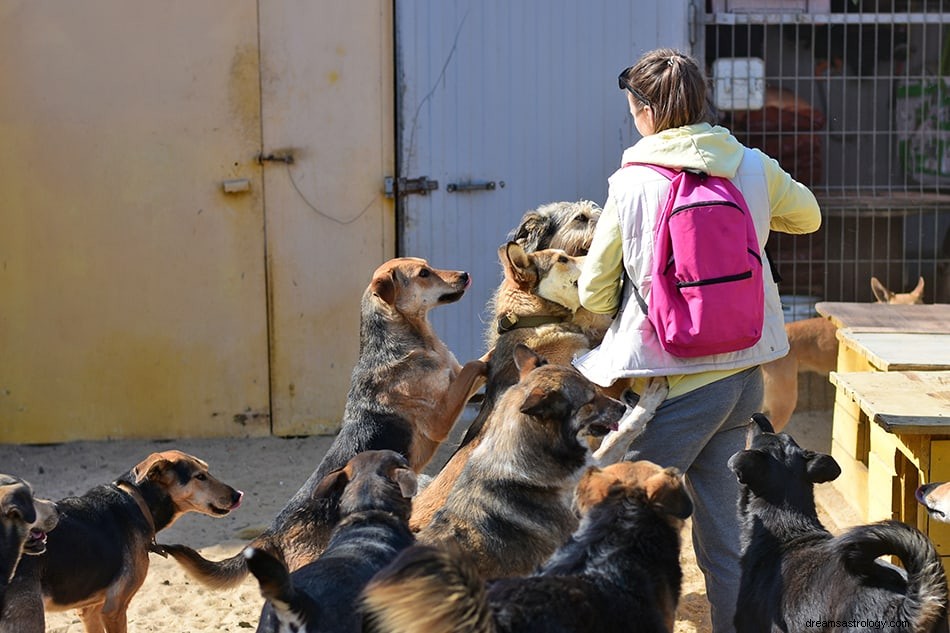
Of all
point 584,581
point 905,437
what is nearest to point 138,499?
point 584,581

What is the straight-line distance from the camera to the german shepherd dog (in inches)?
170

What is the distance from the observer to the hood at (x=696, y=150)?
423 centimetres

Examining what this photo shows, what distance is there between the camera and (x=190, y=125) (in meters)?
8.60

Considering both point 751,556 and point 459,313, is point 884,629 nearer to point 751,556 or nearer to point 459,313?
point 751,556

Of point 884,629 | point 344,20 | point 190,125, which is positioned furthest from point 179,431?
point 884,629

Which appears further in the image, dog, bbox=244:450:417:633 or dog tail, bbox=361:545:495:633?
dog, bbox=244:450:417:633

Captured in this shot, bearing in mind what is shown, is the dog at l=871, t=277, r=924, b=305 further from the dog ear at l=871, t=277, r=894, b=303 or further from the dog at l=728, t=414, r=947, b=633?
the dog at l=728, t=414, r=947, b=633

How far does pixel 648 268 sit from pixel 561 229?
1837 millimetres

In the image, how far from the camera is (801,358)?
27.7ft

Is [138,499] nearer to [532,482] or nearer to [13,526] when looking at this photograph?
[13,526]

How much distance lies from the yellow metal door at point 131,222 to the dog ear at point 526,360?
13.8 feet

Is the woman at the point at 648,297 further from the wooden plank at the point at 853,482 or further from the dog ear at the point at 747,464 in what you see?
the wooden plank at the point at 853,482

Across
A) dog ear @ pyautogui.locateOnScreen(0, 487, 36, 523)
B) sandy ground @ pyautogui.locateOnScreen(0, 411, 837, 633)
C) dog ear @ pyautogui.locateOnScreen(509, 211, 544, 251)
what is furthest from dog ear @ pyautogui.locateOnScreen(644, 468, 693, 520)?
dog ear @ pyautogui.locateOnScreen(509, 211, 544, 251)

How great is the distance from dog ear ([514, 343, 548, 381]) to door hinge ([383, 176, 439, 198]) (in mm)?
3826
